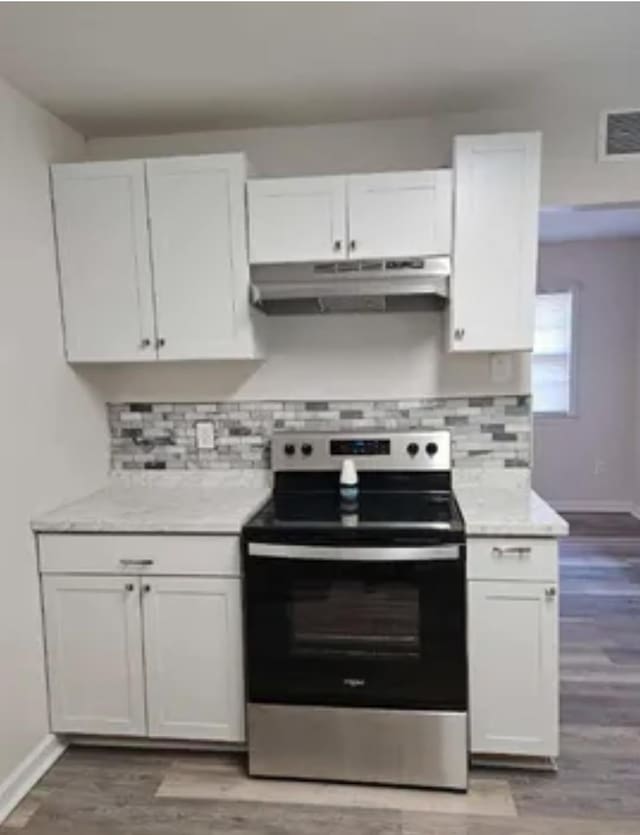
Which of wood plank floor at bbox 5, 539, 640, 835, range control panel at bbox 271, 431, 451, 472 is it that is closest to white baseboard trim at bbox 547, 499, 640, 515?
wood plank floor at bbox 5, 539, 640, 835

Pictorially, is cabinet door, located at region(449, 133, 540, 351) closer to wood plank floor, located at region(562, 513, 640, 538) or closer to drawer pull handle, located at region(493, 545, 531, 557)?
drawer pull handle, located at region(493, 545, 531, 557)

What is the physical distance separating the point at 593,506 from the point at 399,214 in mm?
4546

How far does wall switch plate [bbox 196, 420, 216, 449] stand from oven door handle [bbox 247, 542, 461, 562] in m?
0.76

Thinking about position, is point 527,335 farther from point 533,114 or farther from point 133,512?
point 133,512

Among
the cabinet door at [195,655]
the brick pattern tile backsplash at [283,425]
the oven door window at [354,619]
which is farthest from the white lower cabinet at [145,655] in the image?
the brick pattern tile backsplash at [283,425]

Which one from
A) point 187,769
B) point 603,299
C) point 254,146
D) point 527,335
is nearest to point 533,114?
point 527,335

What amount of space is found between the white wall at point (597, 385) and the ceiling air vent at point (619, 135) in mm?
3471

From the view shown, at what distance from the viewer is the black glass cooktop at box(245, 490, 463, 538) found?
6.82 feet

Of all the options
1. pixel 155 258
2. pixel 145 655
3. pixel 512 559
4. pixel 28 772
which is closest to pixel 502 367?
pixel 512 559

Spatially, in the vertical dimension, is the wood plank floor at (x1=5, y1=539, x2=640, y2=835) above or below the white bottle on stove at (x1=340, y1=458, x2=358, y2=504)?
below

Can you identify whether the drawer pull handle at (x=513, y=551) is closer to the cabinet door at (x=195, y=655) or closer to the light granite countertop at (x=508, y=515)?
the light granite countertop at (x=508, y=515)

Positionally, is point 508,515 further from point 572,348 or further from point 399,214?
point 572,348

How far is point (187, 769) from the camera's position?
7.50 ft

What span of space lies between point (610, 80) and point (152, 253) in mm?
1763
